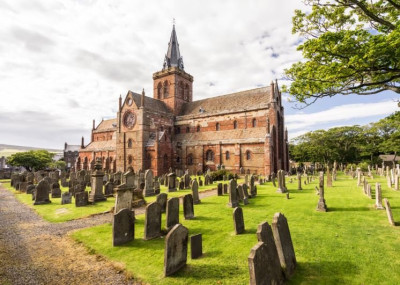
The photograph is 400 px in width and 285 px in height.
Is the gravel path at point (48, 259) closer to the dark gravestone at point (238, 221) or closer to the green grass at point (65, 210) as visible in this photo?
the green grass at point (65, 210)

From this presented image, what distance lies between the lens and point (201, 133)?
3262 centimetres

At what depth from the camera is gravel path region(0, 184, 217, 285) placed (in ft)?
14.1

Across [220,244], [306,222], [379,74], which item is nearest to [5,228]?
[220,244]

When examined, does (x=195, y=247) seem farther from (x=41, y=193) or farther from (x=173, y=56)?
(x=173, y=56)

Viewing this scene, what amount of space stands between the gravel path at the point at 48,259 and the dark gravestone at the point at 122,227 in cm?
73

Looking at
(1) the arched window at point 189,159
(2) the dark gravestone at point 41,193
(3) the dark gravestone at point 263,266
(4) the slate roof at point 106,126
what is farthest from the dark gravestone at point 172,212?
(4) the slate roof at point 106,126

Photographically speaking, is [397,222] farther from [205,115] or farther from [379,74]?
[205,115]

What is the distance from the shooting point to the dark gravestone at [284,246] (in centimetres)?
408

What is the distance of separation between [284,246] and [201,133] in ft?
94.1

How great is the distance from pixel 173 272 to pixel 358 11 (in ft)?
31.1

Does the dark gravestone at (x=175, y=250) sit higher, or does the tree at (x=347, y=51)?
the tree at (x=347, y=51)

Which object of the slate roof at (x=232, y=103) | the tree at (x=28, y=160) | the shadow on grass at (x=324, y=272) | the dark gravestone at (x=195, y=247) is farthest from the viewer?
the tree at (x=28, y=160)

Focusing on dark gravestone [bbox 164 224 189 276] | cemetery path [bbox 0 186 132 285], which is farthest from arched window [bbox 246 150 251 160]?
dark gravestone [bbox 164 224 189 276]

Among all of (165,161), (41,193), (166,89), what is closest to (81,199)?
(41,193)
